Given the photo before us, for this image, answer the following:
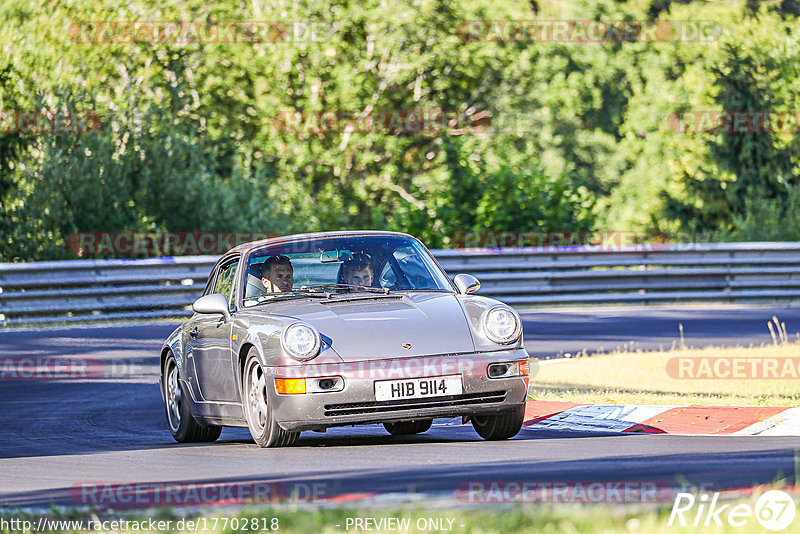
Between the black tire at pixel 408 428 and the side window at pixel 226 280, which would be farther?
the side window at pixel 226 280

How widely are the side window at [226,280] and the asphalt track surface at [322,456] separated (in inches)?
43.4

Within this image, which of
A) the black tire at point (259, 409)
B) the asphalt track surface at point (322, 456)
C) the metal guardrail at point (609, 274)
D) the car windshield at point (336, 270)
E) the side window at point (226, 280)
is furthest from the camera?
the metal guardrail at point (609, 274)

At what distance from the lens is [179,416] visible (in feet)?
33.0

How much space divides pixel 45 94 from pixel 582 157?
36607 millimetres

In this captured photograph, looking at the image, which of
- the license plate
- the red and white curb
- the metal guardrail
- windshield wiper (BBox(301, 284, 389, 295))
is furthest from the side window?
the metal guardrail

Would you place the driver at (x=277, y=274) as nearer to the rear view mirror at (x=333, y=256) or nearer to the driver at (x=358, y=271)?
the rear view mirror at (x=333, y=256)

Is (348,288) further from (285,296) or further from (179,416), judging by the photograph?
(179,416)

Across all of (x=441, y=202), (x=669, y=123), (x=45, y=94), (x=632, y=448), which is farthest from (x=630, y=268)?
(x=669, y=123)

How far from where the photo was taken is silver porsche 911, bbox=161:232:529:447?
26.8ft

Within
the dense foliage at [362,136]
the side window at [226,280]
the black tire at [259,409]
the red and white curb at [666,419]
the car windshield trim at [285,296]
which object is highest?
the dense foliage at [362,136]

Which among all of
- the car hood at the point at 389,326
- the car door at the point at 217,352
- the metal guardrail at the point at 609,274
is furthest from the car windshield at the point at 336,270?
the metal guardrail at the point at 609,274

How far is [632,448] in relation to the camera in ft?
25.9

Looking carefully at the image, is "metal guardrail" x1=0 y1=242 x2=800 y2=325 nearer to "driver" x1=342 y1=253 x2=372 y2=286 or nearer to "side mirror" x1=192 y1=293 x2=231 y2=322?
"side mirror" x1=192 y1=293 x2=231 y2=322

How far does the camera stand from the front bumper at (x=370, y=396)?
813 centimetres
